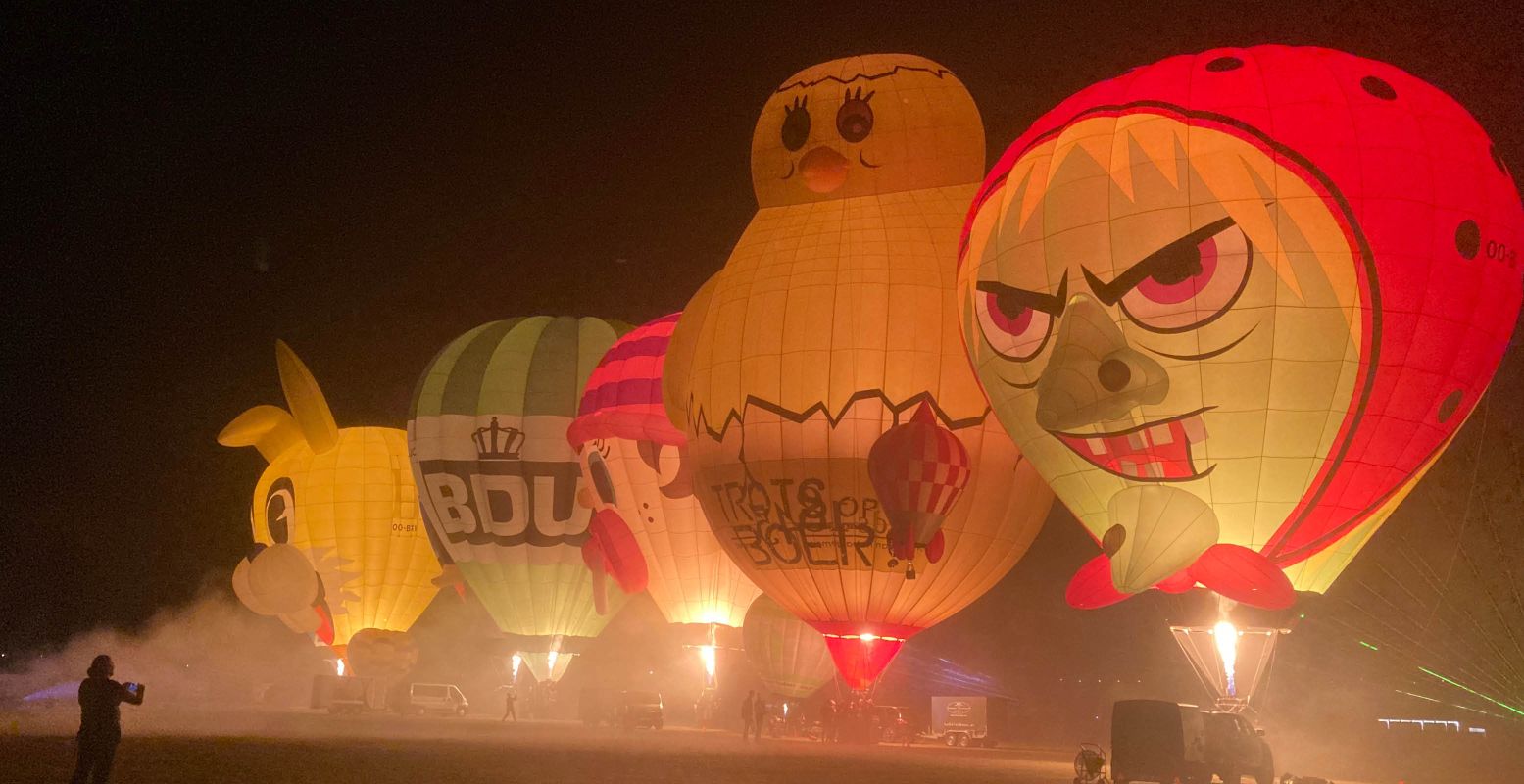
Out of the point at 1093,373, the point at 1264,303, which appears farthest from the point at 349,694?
the point at 1264,303

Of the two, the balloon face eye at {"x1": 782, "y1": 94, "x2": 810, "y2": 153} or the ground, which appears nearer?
the ground

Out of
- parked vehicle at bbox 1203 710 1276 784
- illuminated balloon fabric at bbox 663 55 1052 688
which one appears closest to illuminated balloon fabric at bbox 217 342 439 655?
illuminated balloon fabric at bbox 663 55 1052 688

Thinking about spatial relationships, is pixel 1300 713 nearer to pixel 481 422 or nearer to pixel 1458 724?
pixel 1458 724

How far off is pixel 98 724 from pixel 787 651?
478 inches

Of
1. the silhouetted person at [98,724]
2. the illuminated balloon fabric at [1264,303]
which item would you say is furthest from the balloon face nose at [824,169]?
the silhouetted person at [98,724]

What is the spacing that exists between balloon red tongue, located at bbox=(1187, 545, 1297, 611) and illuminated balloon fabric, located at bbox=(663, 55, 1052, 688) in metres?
4.35

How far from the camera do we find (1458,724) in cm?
2362

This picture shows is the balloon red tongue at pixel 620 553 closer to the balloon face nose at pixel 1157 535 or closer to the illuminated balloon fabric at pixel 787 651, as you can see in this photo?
the illuminated balloon fabric at pixel 787 651

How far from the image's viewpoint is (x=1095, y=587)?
15.0 m

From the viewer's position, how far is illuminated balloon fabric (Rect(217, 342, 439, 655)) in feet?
94.8

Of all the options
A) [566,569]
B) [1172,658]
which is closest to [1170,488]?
[566,569]

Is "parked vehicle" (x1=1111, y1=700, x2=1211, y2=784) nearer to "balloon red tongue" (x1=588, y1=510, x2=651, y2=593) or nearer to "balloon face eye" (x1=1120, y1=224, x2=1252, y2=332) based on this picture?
"balloon face eye" (x1=1120, y1=224, x2=1252, y2=332)

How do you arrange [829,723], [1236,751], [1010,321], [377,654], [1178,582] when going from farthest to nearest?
[377,654] < [829,723] < [1010,321] < [1178,582] < [1236,751]

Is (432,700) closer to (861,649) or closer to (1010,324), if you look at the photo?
(861,649)
